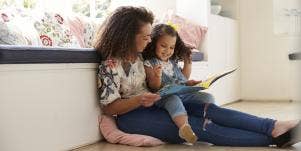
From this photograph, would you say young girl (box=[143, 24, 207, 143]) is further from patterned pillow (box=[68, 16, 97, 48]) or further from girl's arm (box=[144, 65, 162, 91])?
patterned pillow (box=[68, 16, 97, 48])

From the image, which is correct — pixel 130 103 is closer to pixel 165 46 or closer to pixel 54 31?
pixel 165 46

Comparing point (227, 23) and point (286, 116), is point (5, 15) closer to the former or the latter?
point (286, 116)

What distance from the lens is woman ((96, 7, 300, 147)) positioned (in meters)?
1.56

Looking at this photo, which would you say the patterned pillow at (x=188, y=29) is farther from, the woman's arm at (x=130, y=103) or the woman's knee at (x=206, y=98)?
the woman's arm at (x=130, y=103)

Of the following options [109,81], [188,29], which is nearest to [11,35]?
[109,81]

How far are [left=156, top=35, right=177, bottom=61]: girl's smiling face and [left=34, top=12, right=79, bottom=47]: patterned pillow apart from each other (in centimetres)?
50

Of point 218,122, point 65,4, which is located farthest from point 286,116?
point 65,4

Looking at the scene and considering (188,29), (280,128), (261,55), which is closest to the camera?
(280,128)

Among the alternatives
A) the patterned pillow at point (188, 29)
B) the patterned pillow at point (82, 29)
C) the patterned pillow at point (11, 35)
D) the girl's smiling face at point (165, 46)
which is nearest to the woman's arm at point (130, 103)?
the girl's smiling face at point (165, 46)

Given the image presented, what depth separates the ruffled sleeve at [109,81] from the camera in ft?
5.34

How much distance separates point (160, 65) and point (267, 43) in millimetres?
2252

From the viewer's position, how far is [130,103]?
5.31 feet

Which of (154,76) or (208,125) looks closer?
(208,125)

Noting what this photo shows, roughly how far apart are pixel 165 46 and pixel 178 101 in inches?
10.6
